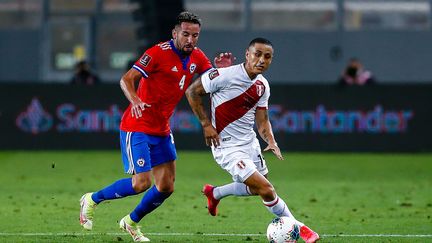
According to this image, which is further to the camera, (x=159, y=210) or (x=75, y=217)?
(x=159, y=210)

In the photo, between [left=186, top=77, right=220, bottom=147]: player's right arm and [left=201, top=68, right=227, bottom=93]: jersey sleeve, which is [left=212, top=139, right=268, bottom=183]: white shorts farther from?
[left=201, top=68, right=227, bottom=93]: jersey sleeve

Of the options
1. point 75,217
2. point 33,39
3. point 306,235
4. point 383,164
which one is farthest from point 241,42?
point 306,235

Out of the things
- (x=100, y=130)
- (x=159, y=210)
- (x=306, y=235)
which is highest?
(x=306, y=235)

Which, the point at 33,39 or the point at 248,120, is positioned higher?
the point at 248,120

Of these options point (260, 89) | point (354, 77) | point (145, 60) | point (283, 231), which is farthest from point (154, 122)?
point (354, 77)

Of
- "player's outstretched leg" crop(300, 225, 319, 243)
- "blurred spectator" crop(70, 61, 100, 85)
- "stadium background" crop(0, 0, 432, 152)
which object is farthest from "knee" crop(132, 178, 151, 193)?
"stadium background" crop(0, 0, 432, 152)

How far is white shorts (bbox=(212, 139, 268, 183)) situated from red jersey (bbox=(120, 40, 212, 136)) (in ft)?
2.08

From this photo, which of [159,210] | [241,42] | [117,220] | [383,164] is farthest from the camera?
[241,42]

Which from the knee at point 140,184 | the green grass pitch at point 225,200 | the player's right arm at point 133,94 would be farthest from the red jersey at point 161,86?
the green grass pitch at point 225,200

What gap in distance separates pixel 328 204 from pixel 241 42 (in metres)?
18.0

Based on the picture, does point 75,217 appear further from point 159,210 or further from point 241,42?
point 241,42

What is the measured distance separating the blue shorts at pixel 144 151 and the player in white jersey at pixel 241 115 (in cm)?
52

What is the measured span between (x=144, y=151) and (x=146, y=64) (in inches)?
32.6

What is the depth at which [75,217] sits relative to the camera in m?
13.6
